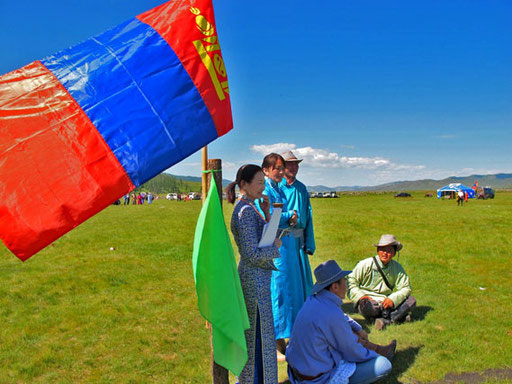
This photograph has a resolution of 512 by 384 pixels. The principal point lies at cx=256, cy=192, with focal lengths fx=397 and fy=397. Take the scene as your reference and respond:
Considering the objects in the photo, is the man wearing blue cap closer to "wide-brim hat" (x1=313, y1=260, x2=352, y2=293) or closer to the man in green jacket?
"wide-brim hat" (x1=313, y1=260, x2=352, y2=293)

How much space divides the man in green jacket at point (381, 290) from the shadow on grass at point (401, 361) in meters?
0.72

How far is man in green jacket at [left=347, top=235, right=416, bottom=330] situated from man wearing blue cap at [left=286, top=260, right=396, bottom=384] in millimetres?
2506

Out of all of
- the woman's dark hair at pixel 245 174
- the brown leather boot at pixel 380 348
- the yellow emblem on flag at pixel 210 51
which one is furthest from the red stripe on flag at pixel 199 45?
the brown leather boot at pixel 380 348

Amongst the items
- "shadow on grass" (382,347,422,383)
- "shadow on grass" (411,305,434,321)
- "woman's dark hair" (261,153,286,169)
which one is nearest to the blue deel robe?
"woman's dark hair" (261,153,286,169)

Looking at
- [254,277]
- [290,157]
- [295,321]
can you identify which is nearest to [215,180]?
[254,277]

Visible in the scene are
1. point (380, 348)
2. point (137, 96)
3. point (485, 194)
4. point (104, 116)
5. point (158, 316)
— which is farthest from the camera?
point (485, 194)

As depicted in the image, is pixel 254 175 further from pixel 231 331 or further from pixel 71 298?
pixel 71 298

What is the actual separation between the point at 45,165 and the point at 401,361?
4.74 m

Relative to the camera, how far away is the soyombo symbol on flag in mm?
2549

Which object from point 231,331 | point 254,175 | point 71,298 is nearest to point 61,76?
point 254,175

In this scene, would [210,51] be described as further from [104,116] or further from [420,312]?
[420,312]

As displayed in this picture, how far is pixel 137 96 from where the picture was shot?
3012 mm

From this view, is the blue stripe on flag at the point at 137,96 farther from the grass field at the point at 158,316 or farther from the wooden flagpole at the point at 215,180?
the grass field at the point at 158,316

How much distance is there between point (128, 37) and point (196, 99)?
756 millimetres
